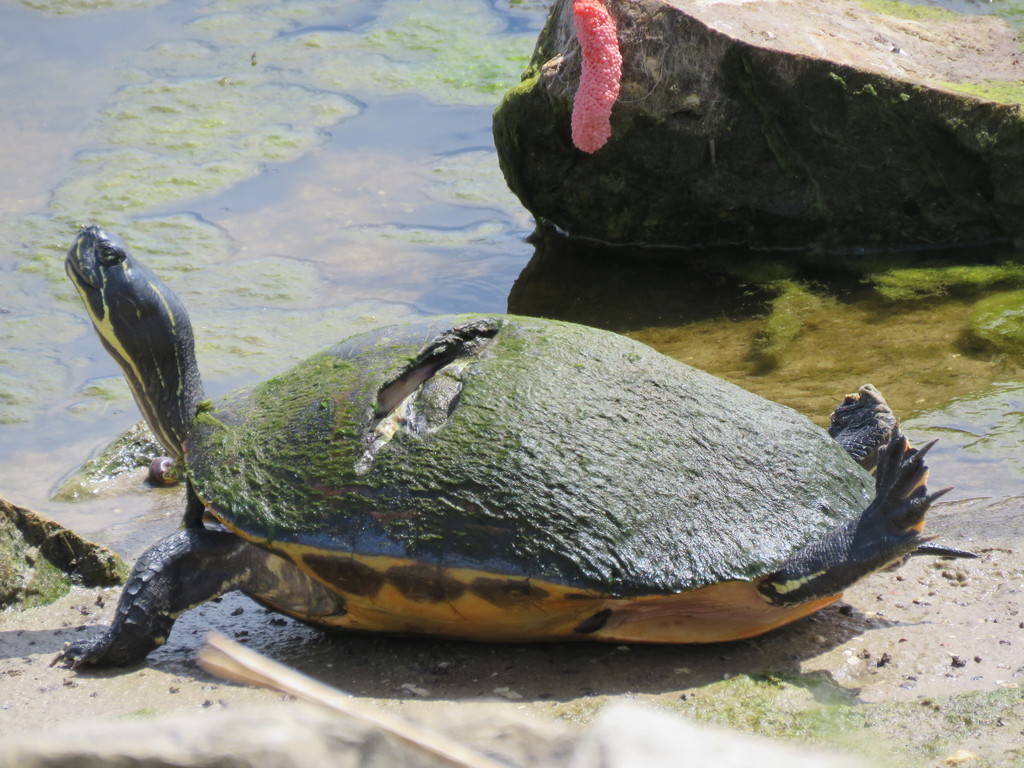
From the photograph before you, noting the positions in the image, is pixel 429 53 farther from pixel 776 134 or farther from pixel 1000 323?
pixel 1000 323

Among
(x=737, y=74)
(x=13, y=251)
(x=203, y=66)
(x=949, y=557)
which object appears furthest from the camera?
(x=203, y=66)

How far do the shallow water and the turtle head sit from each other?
1.15 metres

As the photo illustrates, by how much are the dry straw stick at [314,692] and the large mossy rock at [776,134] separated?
23.6 feet

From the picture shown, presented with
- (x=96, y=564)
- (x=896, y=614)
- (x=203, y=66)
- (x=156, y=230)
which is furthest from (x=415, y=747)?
(x=203, y=66)

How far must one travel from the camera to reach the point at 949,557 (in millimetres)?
4113

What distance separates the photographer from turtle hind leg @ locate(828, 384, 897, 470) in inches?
164

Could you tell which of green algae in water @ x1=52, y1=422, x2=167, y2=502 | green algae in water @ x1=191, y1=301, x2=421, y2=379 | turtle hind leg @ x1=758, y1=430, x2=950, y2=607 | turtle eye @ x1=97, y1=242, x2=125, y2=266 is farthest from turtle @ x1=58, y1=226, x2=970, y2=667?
green algae in water @ x1=191, y1=301, x2=421, y2=379

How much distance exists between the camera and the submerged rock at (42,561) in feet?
14.1

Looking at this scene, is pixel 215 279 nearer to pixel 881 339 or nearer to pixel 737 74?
pixel 737 74

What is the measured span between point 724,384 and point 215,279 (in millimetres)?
5137

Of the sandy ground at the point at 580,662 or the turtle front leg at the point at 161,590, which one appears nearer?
the sandy ground at the point at 580,662

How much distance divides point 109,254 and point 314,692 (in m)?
3.68

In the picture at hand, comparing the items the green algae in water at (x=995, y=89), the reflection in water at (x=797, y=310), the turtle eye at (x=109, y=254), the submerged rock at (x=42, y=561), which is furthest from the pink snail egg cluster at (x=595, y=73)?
the submerged rock at (x=42, y=561)

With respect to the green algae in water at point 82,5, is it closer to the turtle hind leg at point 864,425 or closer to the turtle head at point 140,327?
the turtle head at point 140,327
